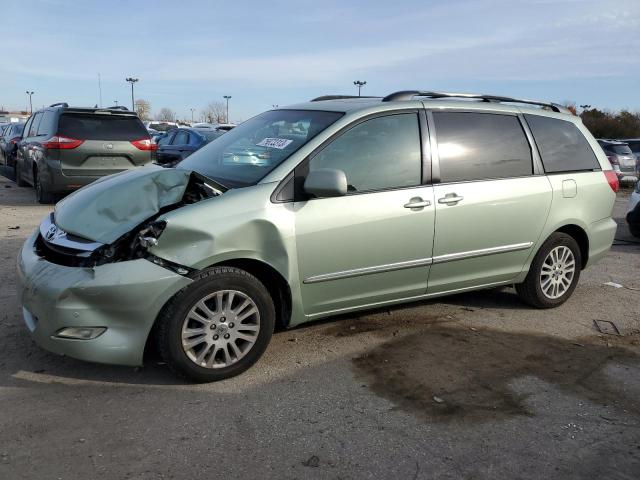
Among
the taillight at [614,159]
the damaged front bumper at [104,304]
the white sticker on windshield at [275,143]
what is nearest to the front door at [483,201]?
the white sticker on windshield at [275,143]

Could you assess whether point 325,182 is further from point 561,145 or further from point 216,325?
point 561,145

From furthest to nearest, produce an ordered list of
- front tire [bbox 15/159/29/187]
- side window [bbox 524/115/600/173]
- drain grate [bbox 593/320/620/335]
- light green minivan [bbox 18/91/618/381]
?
front tire [bbox 15/159/29/187] < side window [bbox 524/115/600/173] < drain grate [bbox 593/320/620/335] < light green minivan [bbox 18/91/618/381]

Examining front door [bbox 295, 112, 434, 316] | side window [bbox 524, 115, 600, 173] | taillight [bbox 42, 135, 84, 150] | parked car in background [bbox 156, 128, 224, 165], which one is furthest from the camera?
parked car in background [bbox 156, 128, 224, 165]

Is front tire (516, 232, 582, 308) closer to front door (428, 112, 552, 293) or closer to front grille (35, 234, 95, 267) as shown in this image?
front door (428, 112, 552, 293)

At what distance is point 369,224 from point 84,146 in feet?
24.1

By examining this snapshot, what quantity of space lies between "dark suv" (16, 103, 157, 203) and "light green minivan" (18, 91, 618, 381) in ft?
18.9

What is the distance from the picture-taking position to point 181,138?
46.1 feet

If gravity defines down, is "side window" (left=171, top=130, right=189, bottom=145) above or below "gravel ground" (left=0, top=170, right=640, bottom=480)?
above

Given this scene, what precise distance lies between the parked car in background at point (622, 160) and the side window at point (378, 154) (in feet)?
52.2

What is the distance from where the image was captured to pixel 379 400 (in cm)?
338

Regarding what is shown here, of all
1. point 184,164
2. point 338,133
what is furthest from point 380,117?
point 184,164

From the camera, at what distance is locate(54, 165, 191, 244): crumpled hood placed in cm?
348

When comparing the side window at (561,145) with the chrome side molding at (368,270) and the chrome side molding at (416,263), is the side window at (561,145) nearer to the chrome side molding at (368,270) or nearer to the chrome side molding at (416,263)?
the chrome side molding at (416,263)

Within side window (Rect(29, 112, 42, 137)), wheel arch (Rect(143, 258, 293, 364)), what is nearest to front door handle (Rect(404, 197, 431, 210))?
wheel arch (Rect(143, 258, 293, 364))
